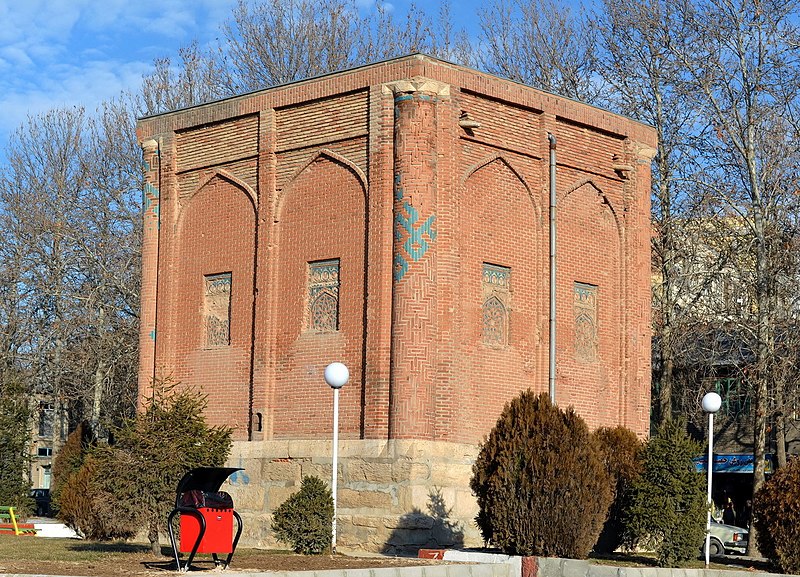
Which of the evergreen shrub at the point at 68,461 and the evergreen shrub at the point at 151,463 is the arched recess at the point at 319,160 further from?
the evergreen shrub at the point at 68,461

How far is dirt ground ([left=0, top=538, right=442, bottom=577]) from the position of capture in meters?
16.0

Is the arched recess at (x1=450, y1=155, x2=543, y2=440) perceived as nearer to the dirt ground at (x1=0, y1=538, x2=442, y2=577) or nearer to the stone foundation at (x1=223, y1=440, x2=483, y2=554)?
the stone foundation at (x1=223, y1=440, x2=483, y2=554)

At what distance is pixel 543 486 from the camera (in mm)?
18531

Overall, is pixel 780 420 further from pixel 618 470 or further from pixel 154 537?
pixel 154 537

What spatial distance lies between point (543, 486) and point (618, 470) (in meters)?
3.69

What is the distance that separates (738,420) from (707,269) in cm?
1113

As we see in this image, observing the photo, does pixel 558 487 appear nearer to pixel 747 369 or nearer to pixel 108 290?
pixel 747 369

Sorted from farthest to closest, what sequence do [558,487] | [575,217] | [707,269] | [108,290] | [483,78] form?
[108,290] → [707,269] → [575,217] → [483,78] → [558,487]

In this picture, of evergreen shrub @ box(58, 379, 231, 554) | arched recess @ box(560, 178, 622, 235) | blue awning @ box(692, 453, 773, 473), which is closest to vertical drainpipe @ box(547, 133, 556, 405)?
arched recess @ box(560, 178, 622, 235)

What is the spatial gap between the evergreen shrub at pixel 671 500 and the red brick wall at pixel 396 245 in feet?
13.3

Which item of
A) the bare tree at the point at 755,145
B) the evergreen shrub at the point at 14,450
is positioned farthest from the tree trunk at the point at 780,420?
the evergreen shrub at the point at 14,450

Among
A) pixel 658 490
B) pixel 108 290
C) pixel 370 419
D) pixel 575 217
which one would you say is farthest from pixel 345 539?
pixel 108 290

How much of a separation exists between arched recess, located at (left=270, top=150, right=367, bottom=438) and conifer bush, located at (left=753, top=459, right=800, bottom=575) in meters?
7.19

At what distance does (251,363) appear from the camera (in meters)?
25.1
